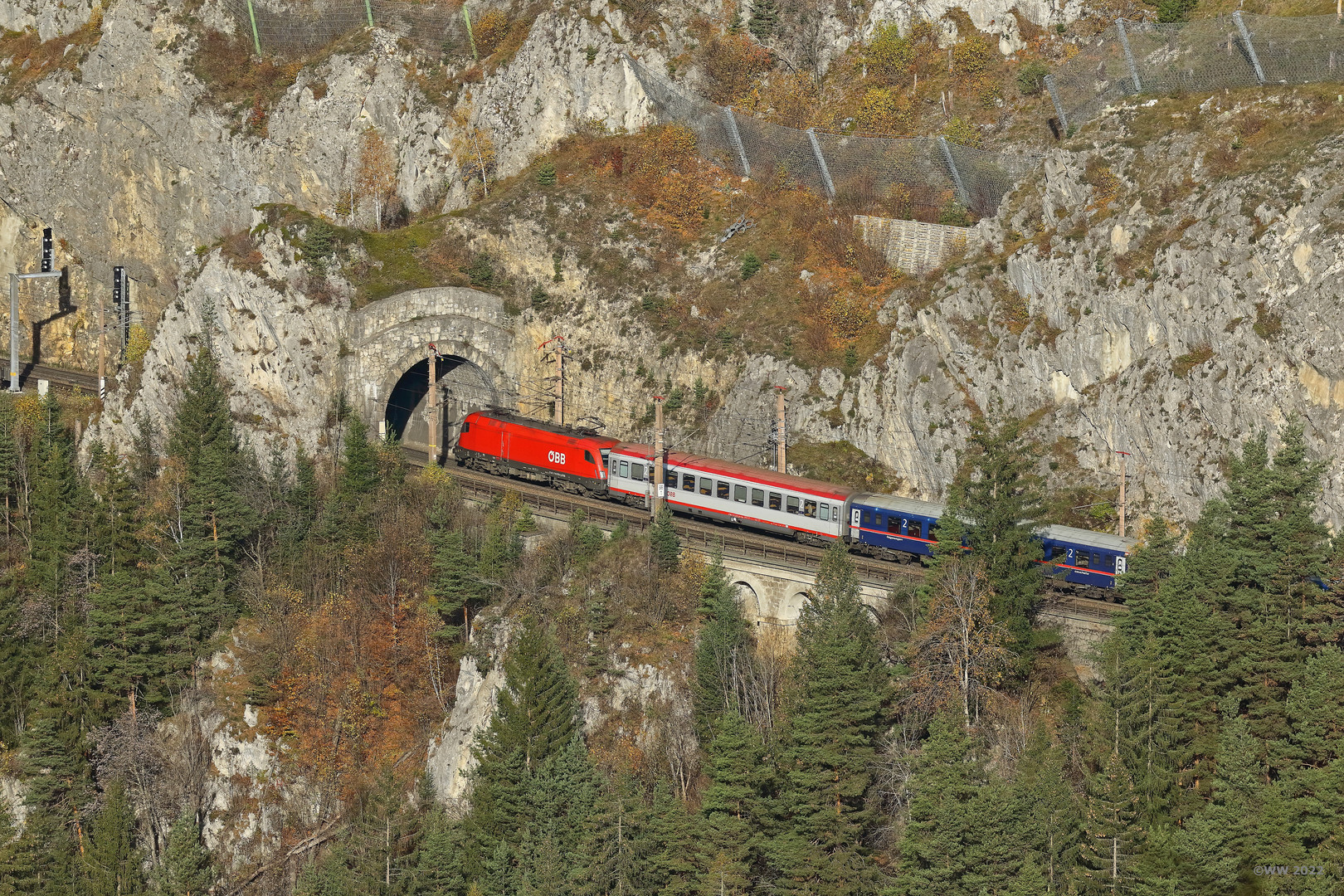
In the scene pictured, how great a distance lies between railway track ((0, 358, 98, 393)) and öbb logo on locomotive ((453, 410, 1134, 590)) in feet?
112

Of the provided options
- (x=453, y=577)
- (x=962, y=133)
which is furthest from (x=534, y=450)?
(x=962, y=133)

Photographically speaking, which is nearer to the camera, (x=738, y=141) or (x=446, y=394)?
(x=446, y=394)

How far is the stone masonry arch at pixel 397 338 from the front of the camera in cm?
8794

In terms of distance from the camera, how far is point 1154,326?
71.8m

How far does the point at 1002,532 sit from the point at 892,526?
6.47 meters

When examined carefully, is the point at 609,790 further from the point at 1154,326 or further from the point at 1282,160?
the point at 1282,160

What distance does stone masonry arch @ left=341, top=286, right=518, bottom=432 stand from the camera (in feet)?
289

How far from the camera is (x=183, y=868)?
240ft

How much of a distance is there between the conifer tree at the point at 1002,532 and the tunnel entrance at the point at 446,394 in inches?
1241


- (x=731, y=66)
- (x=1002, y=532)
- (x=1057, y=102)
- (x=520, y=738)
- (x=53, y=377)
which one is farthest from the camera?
(x=53, y=377)

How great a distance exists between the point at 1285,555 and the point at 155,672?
52406mm

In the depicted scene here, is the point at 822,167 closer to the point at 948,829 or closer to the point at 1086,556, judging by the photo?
the point at 1086,556

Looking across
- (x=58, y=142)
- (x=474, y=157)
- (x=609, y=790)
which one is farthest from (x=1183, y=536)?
(x=58, y=142)

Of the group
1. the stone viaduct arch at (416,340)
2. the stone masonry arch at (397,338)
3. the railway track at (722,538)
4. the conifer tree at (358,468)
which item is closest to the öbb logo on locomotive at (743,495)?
the railway track at (722,538)
